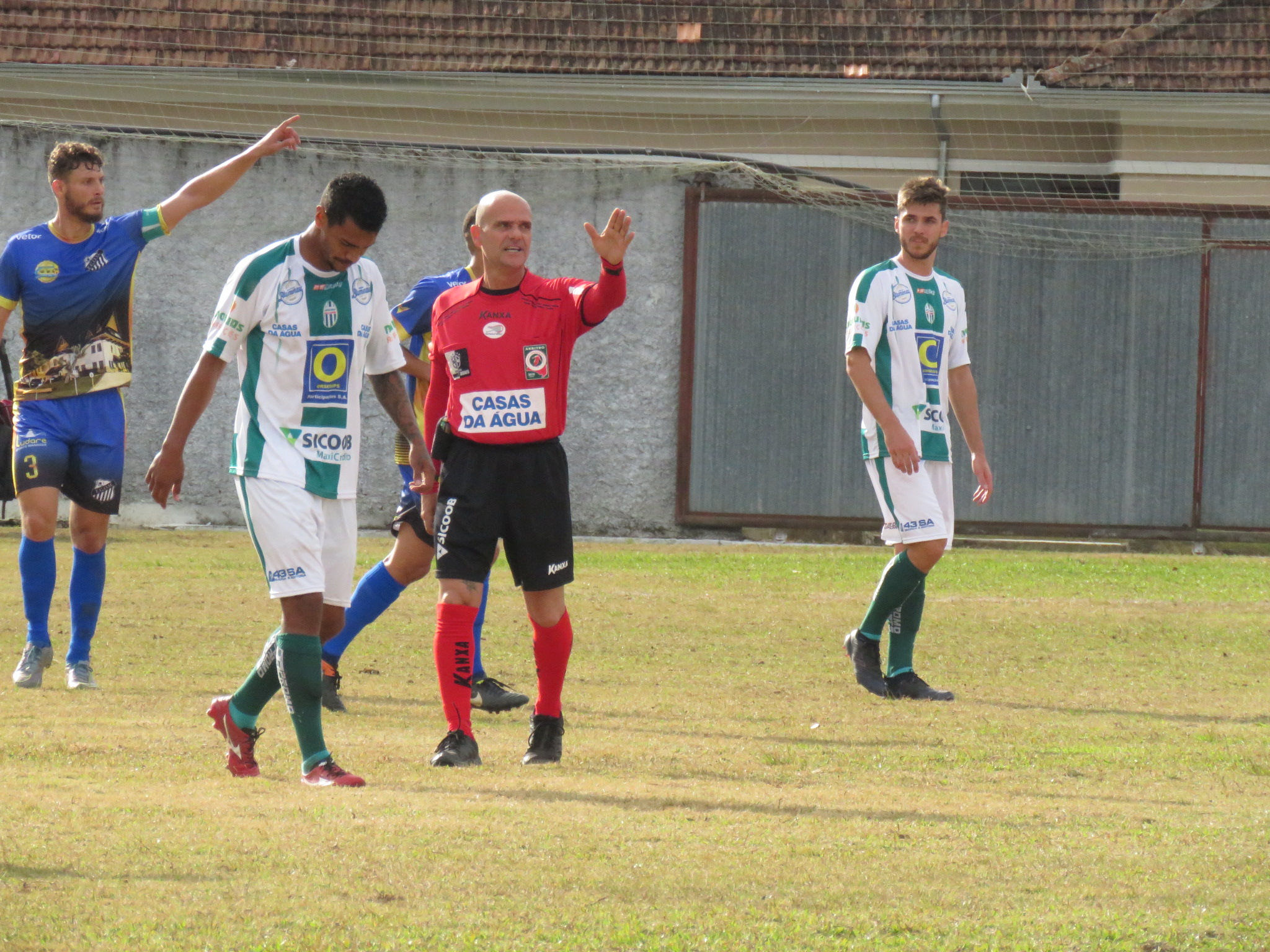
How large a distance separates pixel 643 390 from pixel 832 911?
1267 centimetres

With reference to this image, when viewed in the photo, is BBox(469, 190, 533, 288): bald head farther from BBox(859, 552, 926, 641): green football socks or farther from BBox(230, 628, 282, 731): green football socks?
BBox(859, 552, 926, 641): green football socks

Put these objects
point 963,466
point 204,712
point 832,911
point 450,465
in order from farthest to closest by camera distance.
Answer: point 963,466, point 204,712, point 450,465, point 832,911

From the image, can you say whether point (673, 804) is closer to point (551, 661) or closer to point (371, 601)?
point (551, 661)

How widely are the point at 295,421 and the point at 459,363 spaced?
0.58 meters

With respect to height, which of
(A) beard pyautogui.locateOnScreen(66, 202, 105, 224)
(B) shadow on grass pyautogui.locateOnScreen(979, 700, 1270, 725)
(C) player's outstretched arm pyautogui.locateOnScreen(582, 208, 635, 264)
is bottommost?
(B) shadow on grass pyautogui.locateOnScreen(979, 700, 1270, 725)

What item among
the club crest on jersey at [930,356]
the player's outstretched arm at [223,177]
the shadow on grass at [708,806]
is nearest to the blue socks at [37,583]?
the player's outstretched arm at [223,177]

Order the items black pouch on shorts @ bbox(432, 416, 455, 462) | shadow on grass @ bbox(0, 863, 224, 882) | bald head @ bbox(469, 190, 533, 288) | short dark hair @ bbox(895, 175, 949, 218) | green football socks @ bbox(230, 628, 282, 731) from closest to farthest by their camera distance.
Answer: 1. shadow on grass @ bbox(0, 863, 224, 882)
2. green football socks @ bbox(230, 628, 282, 731)
3. bald head @ bbox(469, 190, 533, 288)
4. black pouch on shorts @ bbox(432, 416, 455, 462)
5. short dark hair @ bbox(895, 175, 949, 218)

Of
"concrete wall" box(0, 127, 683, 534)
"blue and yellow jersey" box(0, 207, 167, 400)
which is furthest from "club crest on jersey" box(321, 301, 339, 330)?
"concrete wall" box(0, 127, 683, 534)

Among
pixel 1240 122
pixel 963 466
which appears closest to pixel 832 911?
pixel 963 466

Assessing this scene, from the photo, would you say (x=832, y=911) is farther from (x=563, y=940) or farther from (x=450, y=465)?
(x=450, y=465)

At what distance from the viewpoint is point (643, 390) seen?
16.4 meters

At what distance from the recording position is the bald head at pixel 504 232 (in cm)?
558

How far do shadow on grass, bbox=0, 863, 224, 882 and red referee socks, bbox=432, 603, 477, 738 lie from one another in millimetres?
1730

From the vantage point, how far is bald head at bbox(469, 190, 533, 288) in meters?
5.58
